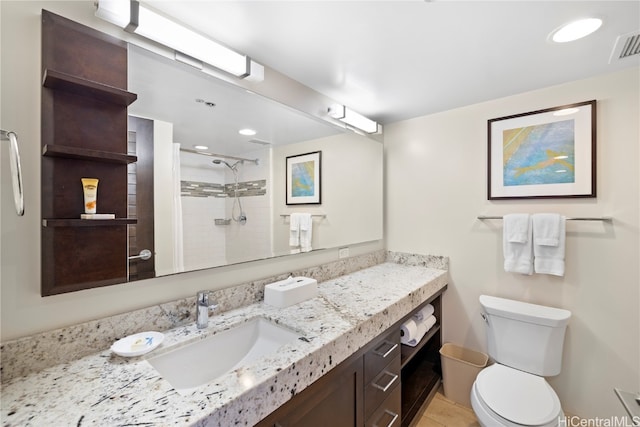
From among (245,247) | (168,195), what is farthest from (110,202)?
(245,247)

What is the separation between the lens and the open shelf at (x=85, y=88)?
873 millimetres

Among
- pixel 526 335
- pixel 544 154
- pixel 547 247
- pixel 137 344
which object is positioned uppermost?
pixel 544 154

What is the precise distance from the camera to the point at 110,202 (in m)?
1.01

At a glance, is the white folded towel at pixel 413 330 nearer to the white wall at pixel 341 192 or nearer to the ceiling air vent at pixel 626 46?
the white wall at pixel 341 192

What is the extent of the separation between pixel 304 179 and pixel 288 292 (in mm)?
804

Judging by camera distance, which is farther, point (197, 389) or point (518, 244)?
point (518, 244)

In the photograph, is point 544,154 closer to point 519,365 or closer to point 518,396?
point 519,365

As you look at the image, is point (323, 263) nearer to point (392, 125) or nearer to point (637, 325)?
point (392, 125)

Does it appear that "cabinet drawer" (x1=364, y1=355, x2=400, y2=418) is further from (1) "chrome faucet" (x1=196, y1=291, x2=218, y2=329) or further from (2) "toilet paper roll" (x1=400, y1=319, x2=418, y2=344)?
(1) "chrome faucet" (x1=196, y1=291, x2=218, y2=329)

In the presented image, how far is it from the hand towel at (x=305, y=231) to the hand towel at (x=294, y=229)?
0.03 metres

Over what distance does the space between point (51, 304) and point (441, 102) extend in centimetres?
249

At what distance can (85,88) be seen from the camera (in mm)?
932

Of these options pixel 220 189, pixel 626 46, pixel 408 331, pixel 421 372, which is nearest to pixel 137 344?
pixel 220 189

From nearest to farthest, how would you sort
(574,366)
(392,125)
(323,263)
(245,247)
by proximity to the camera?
(245,247) < (574,366) < (323,263) < (392,125)
